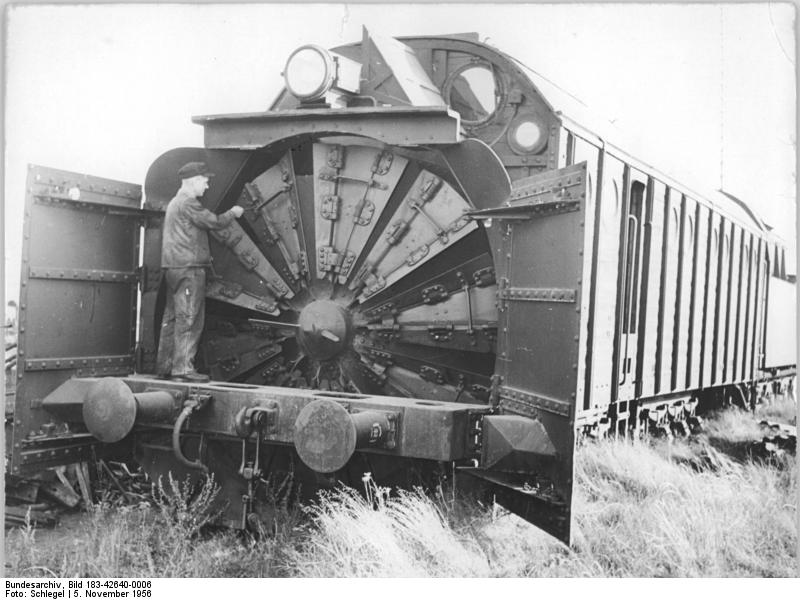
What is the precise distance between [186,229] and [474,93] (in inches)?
92.6

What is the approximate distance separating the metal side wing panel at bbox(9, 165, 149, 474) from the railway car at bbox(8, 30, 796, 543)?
0.05 feet

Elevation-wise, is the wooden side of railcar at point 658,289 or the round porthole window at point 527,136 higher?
the round porthole window at point 527,136

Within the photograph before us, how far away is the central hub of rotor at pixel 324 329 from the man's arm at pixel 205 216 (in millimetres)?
863

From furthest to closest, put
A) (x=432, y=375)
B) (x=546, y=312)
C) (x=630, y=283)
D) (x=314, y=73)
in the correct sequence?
(x=630, y=283) < (x=432, y=375) < (x=314, y=73) < (x=546, y=312)

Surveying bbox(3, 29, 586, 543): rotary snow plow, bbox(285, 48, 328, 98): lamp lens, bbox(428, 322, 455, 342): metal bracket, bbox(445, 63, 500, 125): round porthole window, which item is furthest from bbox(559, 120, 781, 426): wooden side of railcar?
bbox(285, 48, 328, 98): lamp lens

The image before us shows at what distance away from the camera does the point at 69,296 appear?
6.38 metres

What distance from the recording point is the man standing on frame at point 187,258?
21.2 feet

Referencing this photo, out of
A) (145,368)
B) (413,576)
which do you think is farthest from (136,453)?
(413,576)

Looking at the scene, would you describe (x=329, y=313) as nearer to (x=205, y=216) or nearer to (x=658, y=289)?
(x=205, y=216)

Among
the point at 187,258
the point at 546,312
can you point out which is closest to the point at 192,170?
the point at 187,258

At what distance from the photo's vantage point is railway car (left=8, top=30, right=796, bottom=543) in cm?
525

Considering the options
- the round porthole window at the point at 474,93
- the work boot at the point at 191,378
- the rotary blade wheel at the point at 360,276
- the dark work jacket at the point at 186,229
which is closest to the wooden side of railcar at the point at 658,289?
the round porthole window at the point at 474,93

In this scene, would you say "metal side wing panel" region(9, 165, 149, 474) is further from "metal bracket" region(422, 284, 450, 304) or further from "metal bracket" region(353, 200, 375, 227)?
"metal bracket" region(422, 284, 450, 304)

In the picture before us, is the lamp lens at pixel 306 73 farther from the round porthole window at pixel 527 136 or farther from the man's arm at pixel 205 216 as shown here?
the round porthole window at pixel 527 136
